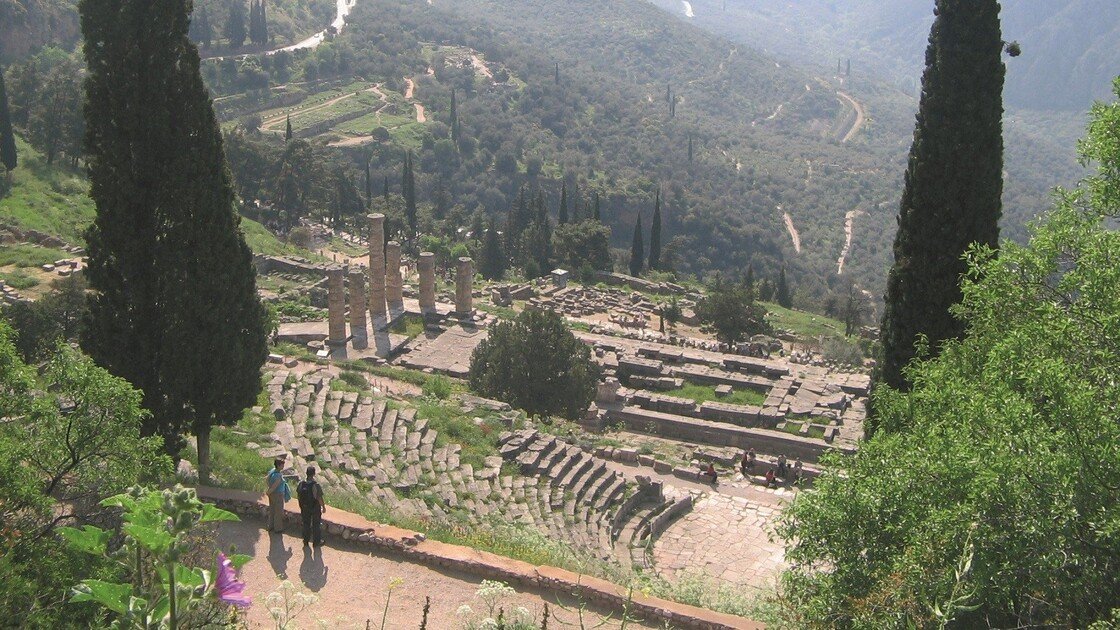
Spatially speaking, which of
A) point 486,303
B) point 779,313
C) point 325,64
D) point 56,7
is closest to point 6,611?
point 486,303

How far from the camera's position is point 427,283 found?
119 ft

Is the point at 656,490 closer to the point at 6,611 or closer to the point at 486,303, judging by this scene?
the point at 6,611

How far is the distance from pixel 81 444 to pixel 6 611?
266cm

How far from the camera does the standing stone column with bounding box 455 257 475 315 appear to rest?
A: 36562mm

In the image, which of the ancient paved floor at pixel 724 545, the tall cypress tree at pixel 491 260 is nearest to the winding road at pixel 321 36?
the tall cypress tree at pixel 491 260

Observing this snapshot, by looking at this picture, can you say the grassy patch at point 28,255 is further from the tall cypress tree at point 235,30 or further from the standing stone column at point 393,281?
the tall cypress tree at point 235,30

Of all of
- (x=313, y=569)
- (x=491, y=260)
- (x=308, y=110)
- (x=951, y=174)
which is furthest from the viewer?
(x=308, y=110)

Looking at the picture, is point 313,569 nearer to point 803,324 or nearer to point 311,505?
point 311,505

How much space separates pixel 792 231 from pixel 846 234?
6.46 metres

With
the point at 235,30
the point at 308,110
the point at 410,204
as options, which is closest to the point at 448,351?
the point at 410,204

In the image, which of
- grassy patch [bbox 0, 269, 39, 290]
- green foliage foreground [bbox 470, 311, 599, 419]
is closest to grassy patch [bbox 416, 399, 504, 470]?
green foliage foreground [bbox 470, 311, 599, 419]

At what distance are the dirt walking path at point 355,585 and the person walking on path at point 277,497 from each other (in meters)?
0.15

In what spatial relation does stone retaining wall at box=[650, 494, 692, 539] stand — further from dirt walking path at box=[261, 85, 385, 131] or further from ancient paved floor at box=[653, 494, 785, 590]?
dirt walking path at box=[261, 85, 385, 131]

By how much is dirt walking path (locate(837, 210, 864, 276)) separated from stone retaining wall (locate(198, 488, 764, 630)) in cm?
9032
